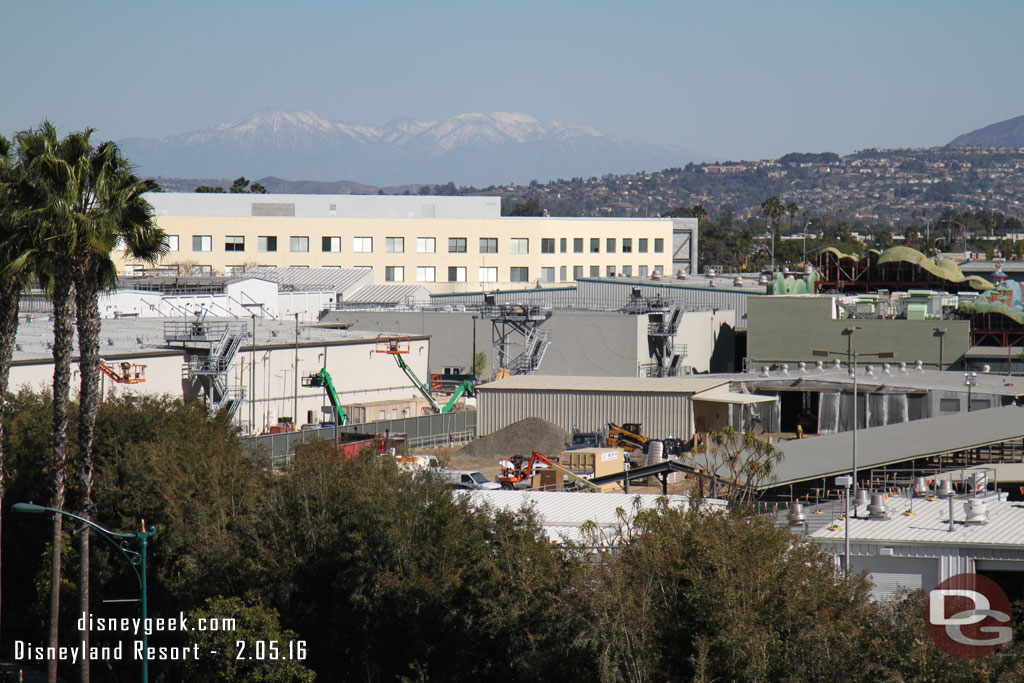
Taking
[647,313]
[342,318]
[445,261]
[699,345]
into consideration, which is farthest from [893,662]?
[445,261]

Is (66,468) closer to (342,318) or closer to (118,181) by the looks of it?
(118,181)

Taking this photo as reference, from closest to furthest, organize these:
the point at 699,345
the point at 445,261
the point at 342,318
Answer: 1. the point at 699,345
2. the point at 342,318
3. the point at 445,261

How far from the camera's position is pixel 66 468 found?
2903 cm

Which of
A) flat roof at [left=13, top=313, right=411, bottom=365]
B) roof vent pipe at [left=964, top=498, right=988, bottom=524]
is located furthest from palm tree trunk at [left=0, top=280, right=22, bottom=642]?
roof vent pipe at [left=964, top=498, right=988, bottom=524]

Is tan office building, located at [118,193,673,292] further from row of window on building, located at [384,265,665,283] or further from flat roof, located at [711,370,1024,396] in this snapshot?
flat roof, located at [711,370,1024,396]

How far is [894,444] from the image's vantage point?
120 ft

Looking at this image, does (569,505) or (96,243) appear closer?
(96,243)

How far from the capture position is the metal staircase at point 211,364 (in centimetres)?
5178

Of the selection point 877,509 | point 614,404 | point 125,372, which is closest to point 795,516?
point 877,509

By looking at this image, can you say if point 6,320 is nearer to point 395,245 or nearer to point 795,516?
point 795,516

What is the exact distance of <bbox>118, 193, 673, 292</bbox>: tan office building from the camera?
106125mm

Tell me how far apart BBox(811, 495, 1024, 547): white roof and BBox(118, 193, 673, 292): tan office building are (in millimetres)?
81178

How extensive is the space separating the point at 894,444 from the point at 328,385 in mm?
27572

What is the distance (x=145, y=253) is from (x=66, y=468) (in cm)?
596
